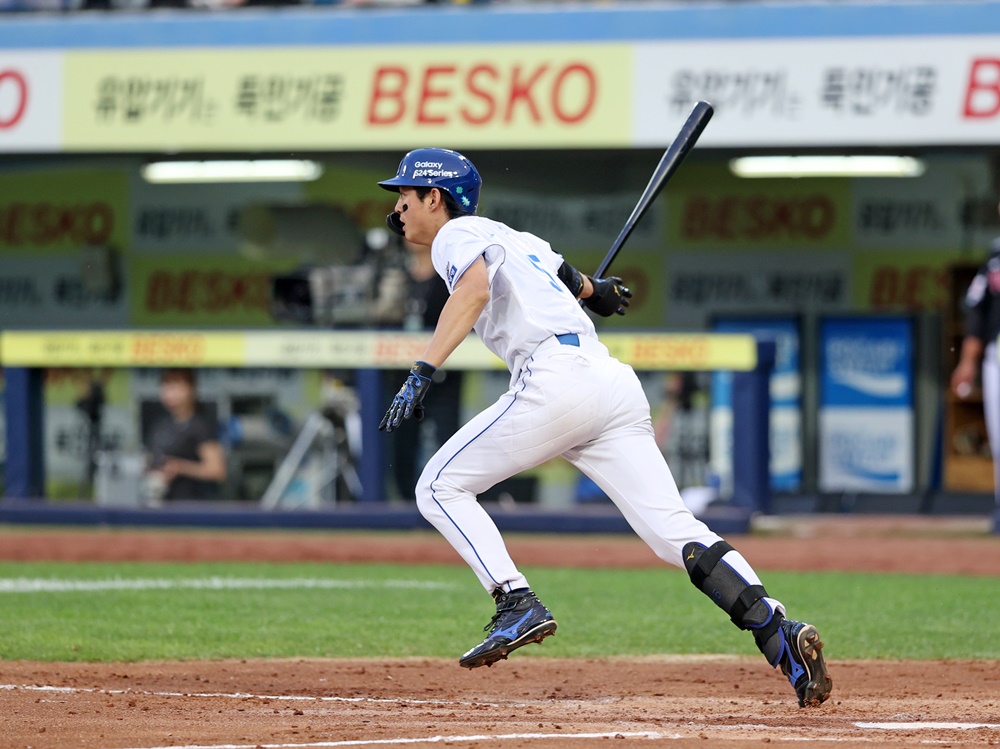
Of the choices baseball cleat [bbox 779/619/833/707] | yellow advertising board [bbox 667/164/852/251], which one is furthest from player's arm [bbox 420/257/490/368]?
yellow advertising board [bbox 667/164/852/251]

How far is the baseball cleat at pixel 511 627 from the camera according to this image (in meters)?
5.32

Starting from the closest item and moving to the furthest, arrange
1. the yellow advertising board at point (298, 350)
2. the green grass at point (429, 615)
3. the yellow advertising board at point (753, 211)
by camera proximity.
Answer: the green grass at point (429, 615) < the yellow advertising board at point (298, 350) < the yellow advertising board at point (753, 211)

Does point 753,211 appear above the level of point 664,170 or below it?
below

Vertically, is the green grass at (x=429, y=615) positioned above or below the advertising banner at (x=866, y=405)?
above

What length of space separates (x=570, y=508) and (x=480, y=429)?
24.0 feet

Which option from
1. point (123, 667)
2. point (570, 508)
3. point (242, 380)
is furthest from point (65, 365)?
point (123, 667)

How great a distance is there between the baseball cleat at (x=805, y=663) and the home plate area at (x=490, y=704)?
8 centimetres

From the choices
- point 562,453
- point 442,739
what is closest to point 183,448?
point 562,453

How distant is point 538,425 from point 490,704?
3.23 feet

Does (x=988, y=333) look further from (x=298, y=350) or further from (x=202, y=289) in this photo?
(x=202, y=289)

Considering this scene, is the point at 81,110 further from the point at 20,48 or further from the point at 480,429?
the point at 480,429

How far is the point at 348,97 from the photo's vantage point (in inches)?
568

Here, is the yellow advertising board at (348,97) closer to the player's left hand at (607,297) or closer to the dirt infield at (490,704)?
the dirt infield at (490,704)

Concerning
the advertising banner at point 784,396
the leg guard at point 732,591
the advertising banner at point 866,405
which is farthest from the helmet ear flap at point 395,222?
the advertising banner at point 866,405
